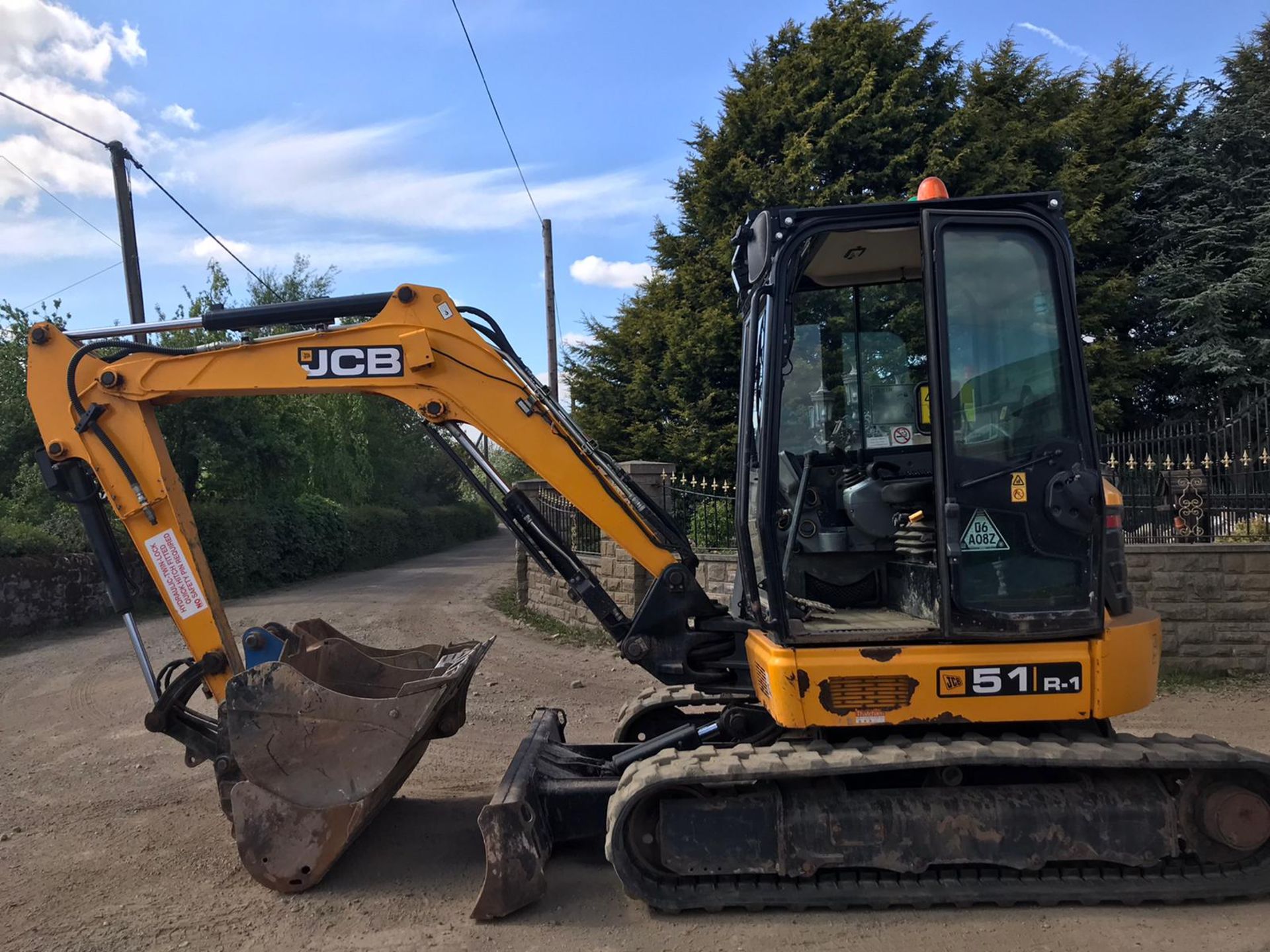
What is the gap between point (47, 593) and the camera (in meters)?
12.5

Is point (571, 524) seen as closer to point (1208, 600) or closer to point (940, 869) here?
point (1208, 600)

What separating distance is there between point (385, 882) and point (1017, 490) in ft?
11.2

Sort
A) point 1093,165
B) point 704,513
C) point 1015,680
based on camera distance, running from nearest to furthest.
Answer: point 1015,680
point 704,513
point 1093,165

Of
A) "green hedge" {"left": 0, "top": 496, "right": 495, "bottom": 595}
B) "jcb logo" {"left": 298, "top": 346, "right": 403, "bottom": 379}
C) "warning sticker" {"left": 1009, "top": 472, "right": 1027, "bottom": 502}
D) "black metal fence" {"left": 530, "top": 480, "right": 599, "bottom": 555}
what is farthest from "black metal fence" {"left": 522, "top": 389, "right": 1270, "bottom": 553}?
"green hedge" {"left": 0, "top": 496, "right": 495, "bottom": 595}

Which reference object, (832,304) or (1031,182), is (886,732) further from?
(1031,182)

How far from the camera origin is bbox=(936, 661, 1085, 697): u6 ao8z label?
3.91m

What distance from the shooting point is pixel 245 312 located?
4.79 metres

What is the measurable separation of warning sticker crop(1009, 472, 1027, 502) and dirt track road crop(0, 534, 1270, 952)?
67.5 inches

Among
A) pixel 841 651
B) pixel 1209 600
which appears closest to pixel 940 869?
pixel 841 651

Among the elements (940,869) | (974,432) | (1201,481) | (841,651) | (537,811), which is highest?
(974,432)

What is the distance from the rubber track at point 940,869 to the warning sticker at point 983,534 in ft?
2.68

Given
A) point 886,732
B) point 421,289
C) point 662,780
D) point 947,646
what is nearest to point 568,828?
point 662,780

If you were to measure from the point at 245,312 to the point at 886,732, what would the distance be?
3756 mm

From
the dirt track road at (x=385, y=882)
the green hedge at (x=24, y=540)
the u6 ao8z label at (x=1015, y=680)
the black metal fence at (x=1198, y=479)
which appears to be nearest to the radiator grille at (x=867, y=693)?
the u6 ao8z label at (x=1015, y=680)
